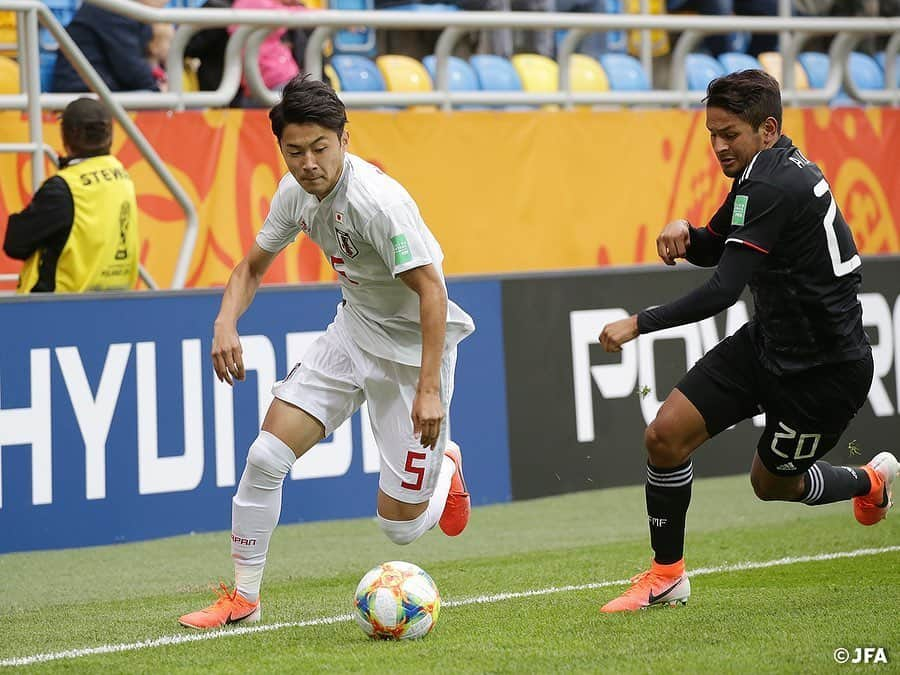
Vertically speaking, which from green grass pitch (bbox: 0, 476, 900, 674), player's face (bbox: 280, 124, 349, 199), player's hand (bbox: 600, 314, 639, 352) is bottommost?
green grass pitch (bbox: 0, 476, 900, 674)

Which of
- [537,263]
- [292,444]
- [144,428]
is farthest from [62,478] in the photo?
[537,263]

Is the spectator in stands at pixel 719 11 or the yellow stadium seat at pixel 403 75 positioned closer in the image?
the yellow stadium seat at pixel 403 75

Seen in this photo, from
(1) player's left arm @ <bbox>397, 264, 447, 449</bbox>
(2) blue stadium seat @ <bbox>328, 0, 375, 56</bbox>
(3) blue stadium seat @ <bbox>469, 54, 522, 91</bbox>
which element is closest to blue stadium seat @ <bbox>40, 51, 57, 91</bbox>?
(2) blue stadium seat @ <bbox>328, 0, 375, 56</bbox>

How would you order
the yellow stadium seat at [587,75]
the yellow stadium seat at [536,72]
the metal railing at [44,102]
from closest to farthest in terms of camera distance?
1. the metal railing at [44,102]
2. the yellow stadium seat at [536,72]
3. the yellow stadium seat at [587,75]

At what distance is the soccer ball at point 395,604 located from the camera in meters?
5.47

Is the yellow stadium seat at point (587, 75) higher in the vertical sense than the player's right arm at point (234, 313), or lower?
higher

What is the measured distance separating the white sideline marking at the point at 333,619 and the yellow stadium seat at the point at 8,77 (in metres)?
5.60

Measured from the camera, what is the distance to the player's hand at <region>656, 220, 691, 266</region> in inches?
230

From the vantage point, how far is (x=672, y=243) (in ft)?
19.2

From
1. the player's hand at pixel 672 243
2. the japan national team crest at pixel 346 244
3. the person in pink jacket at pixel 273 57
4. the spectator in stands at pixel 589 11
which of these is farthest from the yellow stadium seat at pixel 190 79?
the player's hand at pixel 672 243

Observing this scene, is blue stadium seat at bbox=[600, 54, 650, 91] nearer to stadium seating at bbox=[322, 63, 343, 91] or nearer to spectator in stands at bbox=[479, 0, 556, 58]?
spectator in stands at bbox=[479, 0, 556, 58]

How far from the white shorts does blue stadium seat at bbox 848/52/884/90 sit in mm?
10210

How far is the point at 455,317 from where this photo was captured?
623 centimetres

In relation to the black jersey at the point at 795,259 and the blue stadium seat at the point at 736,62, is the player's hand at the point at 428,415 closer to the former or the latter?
the black jersey at the point at 795,259
